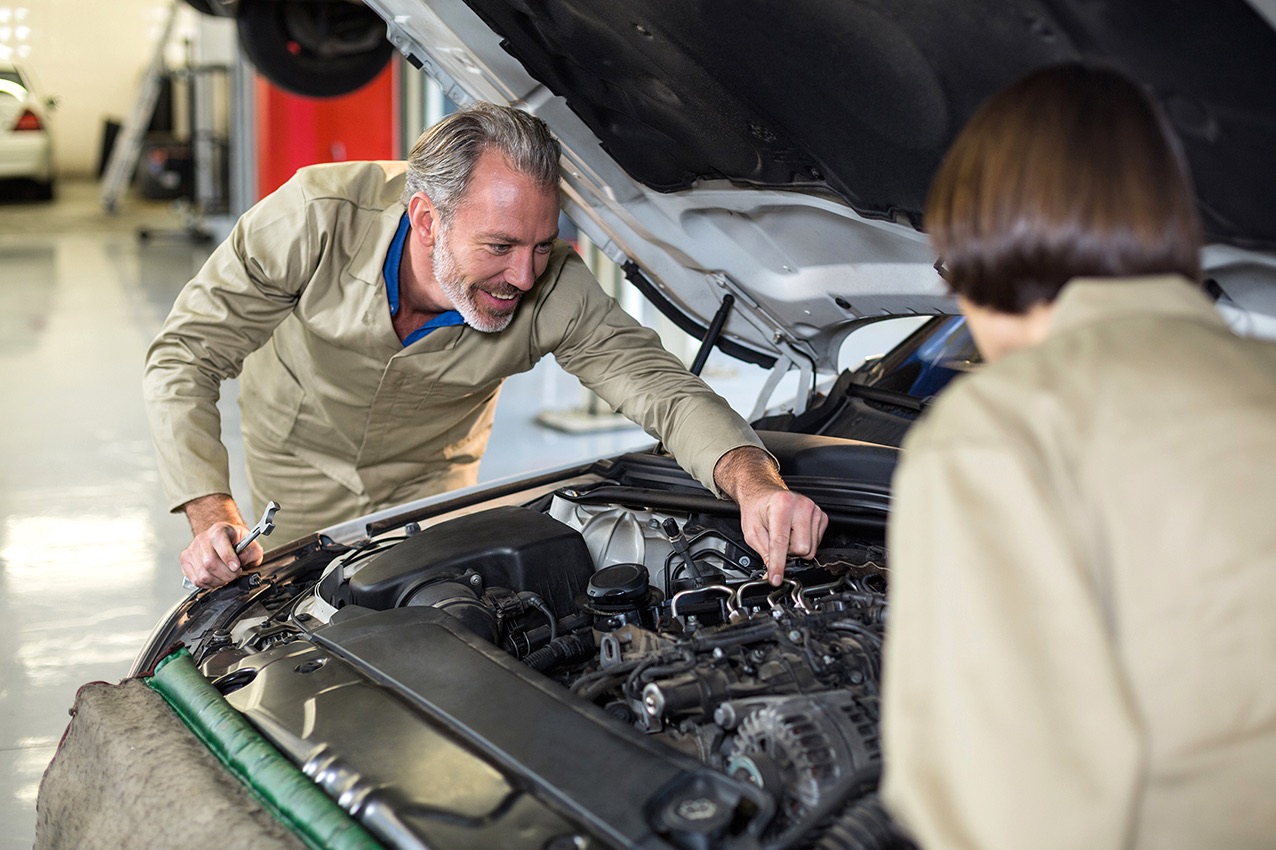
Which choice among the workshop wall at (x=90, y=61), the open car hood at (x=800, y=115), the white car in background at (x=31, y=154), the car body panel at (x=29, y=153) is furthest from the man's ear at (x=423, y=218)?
the workshop wall at (x=90, y=61)

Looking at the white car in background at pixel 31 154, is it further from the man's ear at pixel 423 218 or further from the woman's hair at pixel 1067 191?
the woman's hair at pixel 1067 191

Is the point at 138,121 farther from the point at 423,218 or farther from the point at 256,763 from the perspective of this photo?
the point at 256,763

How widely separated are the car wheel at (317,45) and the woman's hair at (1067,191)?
2759 mm

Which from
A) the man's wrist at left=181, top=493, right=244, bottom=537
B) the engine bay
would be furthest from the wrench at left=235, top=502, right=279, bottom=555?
the man's wrist at left=181, top=493, right=244, bottom=537

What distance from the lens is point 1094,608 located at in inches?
29.6

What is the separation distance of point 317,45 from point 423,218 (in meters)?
1.58

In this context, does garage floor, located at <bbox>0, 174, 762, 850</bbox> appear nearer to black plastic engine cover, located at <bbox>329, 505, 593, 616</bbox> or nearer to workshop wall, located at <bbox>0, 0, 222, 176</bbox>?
black plastic engine cover, located at <bbox>329, 505, 593, 616</bbox>

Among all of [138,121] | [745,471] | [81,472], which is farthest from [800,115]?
[138,121]

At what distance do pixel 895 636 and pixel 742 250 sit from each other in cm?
155

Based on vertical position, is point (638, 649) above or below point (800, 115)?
below

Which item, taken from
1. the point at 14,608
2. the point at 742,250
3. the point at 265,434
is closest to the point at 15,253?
the point at 14,608

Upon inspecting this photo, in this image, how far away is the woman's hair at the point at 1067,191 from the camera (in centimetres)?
85

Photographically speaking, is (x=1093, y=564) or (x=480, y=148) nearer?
→ (x=1093, y=564)

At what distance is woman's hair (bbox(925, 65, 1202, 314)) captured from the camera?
0.85m
